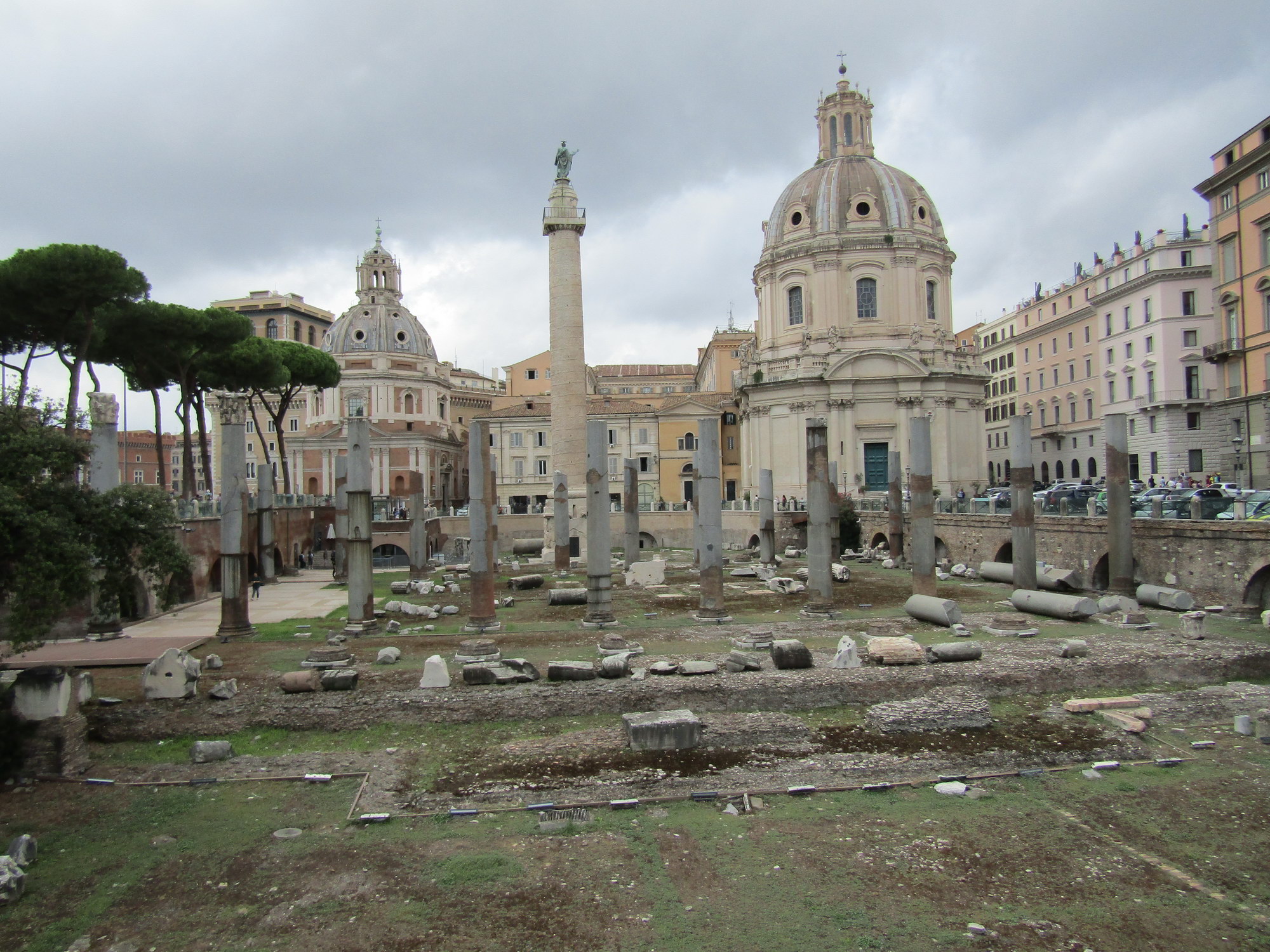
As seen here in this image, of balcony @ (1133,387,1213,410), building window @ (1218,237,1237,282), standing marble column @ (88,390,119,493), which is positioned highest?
building window @ (1218,237,1237,282)

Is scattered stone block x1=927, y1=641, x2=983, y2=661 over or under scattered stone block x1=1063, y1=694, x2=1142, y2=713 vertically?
over

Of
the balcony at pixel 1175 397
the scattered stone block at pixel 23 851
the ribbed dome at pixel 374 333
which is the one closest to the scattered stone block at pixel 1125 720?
the scattered stone block at pixel 23 851

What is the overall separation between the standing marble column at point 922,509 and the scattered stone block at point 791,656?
373 inches

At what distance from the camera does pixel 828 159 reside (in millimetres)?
54219

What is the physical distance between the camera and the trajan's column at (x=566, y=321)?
122 ft

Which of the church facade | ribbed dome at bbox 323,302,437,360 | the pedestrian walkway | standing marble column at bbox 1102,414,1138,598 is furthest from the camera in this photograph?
ribbed dome at bbox 323,302,437,360

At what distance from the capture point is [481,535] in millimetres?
19859

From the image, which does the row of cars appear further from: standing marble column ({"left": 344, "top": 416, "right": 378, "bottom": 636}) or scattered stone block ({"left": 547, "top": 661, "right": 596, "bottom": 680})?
standing marble column ({"left": 344, "top": 416, "right": 378, "bottom": 636})

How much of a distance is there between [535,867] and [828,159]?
176ft

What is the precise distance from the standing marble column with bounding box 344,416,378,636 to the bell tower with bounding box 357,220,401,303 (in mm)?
59614

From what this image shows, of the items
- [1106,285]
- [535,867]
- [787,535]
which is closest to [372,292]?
[787,535]

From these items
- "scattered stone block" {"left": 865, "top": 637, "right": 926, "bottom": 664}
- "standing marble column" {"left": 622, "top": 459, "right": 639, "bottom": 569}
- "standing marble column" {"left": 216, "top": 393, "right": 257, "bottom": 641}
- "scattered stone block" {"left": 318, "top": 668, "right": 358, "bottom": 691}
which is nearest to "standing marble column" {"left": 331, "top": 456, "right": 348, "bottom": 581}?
"standing marble column" {"left": 216, "top": 393, "right": 257, "bottom": 641}

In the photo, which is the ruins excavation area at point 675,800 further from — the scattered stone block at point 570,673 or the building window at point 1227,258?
the building window at point 1227,258

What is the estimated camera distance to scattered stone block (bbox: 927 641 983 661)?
14242 millimetres
